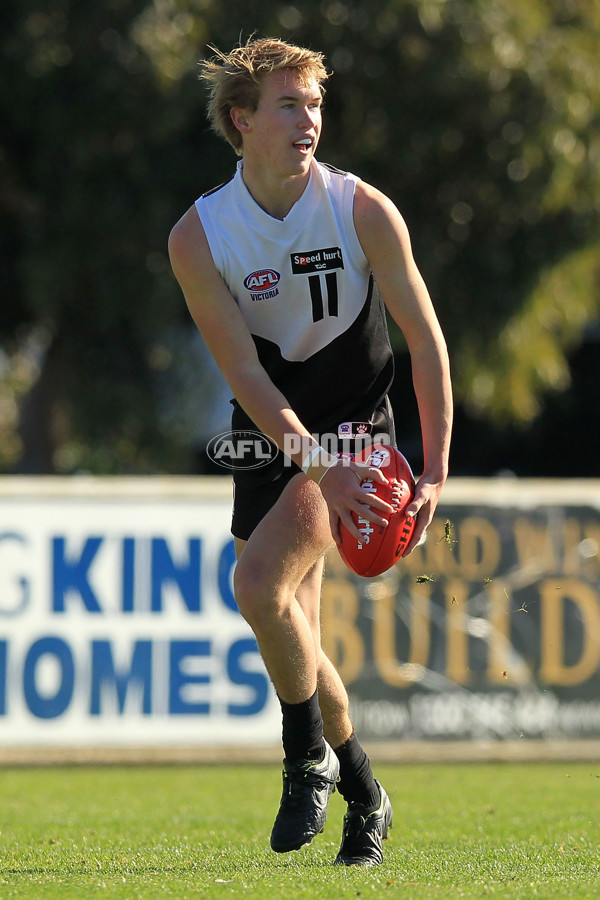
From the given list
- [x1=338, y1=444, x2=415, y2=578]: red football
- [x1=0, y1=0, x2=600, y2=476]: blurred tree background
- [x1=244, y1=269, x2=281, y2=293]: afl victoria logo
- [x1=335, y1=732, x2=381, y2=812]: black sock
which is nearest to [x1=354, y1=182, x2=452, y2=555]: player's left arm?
[x1=338, y1=444, x2=415, y2=578]: red football

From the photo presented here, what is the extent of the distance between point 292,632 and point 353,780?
63 centimetres

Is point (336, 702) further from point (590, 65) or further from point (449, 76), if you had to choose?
point (590, 65)

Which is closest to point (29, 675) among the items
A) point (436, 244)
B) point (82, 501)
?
point (82, 501)

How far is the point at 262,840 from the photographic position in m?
5.15

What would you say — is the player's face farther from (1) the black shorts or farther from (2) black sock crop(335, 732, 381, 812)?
(2) black sock crop(335, 732, 381, 812)

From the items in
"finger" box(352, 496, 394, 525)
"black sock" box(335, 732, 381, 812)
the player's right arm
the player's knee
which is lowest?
"black sock" box(335, 732, 381, 812)

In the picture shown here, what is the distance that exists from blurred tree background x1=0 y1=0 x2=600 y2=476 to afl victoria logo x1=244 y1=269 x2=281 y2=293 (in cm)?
838

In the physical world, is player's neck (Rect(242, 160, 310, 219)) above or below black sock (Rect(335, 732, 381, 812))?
above

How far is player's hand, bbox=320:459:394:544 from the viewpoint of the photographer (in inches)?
154

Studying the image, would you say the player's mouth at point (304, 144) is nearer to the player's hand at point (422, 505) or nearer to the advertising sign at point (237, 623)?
the player's hand at point (422, 505)

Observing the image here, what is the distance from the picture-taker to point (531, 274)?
13.8 m

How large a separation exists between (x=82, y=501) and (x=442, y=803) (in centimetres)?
363

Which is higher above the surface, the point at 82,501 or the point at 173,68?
the point at 173,68

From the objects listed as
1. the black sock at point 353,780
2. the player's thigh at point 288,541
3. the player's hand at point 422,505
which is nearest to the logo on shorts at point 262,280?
the player's thigh at point 288,541
